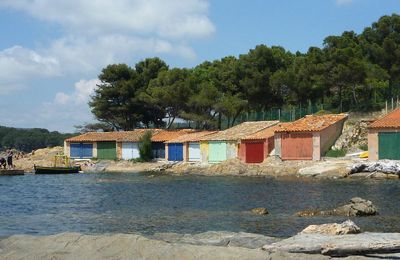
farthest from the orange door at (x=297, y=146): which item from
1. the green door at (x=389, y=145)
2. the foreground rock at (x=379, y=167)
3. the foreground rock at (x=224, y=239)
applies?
the foreground rock at (x=224, y=239)

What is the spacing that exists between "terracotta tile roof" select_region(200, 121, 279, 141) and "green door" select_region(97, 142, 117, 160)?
17.0 m

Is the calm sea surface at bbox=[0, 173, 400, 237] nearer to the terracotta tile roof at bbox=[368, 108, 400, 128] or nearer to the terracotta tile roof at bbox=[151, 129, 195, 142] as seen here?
the terracotta tile roof at bbox=[368, 108, 400, 128]

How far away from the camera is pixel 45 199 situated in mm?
36938

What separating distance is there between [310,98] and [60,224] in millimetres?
52658

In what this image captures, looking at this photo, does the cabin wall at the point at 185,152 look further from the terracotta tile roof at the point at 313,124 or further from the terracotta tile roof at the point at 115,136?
the terracotta tile roof at the point at 313,124

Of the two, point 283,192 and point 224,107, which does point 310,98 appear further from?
point 283,192

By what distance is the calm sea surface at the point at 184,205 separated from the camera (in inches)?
→ 882

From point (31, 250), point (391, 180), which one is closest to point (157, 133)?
point (391, 180)

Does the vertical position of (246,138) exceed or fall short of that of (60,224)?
it exceeds it

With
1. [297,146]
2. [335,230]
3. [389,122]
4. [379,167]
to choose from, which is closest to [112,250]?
[335,230]

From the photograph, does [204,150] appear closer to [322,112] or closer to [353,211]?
[322,112]

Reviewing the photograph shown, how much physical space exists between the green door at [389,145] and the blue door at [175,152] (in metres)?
26.7

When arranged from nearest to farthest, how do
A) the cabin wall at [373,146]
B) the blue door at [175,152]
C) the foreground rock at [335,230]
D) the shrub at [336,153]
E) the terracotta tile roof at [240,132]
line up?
the foreground rock at [335,230]
the cabin wall at [373,146]
the shrub at [336,153]
the terracotta tile roof at [240,132]
the blue door at [175,152]

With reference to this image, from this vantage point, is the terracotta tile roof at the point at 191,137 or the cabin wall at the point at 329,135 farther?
the terracotta tile roof at the point at 191,137
